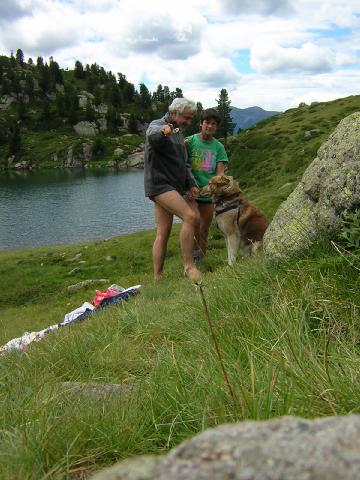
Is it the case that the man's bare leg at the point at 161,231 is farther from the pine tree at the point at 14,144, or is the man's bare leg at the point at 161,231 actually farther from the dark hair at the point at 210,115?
the pine tree at the point at 14,144

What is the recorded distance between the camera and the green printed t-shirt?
916cm

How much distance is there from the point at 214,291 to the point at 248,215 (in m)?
4.50

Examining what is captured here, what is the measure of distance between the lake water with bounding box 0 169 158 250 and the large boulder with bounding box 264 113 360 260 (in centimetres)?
3433

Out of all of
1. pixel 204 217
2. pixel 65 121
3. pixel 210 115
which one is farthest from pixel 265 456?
pixel 65 121

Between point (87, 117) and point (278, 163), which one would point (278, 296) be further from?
point (87, 117)

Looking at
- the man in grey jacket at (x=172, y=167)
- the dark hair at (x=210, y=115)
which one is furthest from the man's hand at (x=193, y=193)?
the dark hair at (x=210, y=115)

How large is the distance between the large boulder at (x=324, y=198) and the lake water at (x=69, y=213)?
113ft

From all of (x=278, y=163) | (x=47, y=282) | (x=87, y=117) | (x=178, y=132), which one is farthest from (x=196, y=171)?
(x=87, y=117)

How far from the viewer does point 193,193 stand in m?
8.84

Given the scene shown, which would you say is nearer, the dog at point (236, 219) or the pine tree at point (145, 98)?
the dog at point (236, 219)

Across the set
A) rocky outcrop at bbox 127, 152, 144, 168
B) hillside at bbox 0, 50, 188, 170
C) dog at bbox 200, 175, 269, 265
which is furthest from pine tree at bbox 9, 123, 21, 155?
dog at bbox 200, 175, 269, 265

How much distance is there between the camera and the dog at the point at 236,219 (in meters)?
9.24

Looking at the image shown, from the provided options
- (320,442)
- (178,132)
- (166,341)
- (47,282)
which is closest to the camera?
(320,442)

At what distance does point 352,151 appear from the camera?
488 centimetres
